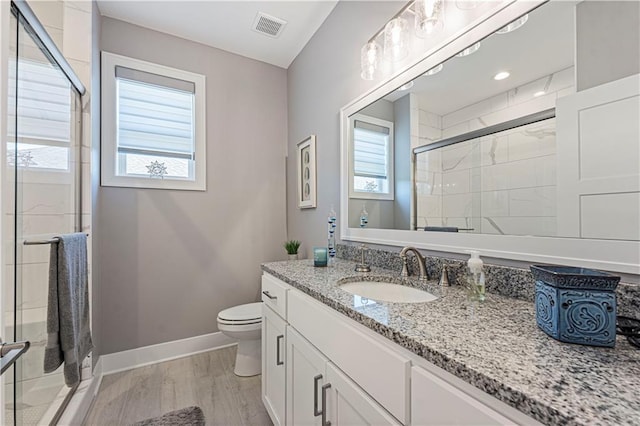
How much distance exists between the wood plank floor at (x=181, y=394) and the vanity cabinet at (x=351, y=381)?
36cm

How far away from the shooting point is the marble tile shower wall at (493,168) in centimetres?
88

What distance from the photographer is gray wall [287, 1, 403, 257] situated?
1.72m

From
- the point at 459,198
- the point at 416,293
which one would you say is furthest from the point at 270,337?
the point at 459,198

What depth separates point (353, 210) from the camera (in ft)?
5.93

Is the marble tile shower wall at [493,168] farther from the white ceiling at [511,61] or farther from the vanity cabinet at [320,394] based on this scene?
the vanity cabinet at [320,394]

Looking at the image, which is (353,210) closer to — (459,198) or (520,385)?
(459,198)

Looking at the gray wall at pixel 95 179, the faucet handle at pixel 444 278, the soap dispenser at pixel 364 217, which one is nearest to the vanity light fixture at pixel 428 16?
the soap dispenser at pixel 364 217

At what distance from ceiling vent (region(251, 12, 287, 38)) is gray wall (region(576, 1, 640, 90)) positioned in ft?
6.32

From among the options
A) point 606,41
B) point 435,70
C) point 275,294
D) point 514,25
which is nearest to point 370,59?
point 435,70

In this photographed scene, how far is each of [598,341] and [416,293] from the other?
60 centimetres

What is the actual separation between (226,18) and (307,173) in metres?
1.32

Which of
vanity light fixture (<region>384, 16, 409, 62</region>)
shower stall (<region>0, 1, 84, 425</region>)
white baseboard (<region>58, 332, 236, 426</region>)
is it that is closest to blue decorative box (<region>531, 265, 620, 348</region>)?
vanity light fixture (<region>384, 16, 409, 62</region>)

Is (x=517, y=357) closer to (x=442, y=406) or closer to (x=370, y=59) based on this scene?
(x=442, y=406)

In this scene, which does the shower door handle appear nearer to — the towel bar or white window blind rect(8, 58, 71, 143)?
the towel bar
